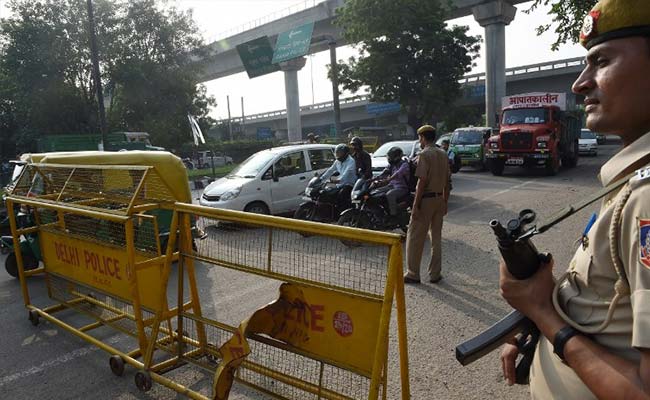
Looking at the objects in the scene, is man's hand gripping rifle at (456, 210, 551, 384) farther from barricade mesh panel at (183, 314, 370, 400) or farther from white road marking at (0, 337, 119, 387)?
white road marking at (0, 337, 119, 387)

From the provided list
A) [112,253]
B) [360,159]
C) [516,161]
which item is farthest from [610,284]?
[516,161]

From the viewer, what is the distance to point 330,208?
26.3 feet

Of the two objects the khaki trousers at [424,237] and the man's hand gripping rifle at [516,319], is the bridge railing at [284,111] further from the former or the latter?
the man's hand gripping rifle at [516,319]

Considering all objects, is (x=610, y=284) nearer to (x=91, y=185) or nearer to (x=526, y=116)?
(x=91, y=185)

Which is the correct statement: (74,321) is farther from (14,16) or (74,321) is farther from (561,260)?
(14,16)

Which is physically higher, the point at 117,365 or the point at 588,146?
the point at 588,146

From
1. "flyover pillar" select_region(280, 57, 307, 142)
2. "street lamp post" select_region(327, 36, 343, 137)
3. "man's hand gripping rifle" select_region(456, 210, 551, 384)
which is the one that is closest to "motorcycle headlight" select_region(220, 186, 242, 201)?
→ "man's hand gripping rifle" select_region(456, 210, 551, 384)

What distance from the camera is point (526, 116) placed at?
16234mm

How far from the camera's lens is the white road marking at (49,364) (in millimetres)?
3730

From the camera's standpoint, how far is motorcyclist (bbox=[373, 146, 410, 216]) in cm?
741

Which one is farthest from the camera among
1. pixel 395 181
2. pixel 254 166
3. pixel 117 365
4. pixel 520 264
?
pixel 254 166

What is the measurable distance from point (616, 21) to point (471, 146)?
18.2 metres

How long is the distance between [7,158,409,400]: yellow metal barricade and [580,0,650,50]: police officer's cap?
126 cm

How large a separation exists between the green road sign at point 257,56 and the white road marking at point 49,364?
24913 mm
